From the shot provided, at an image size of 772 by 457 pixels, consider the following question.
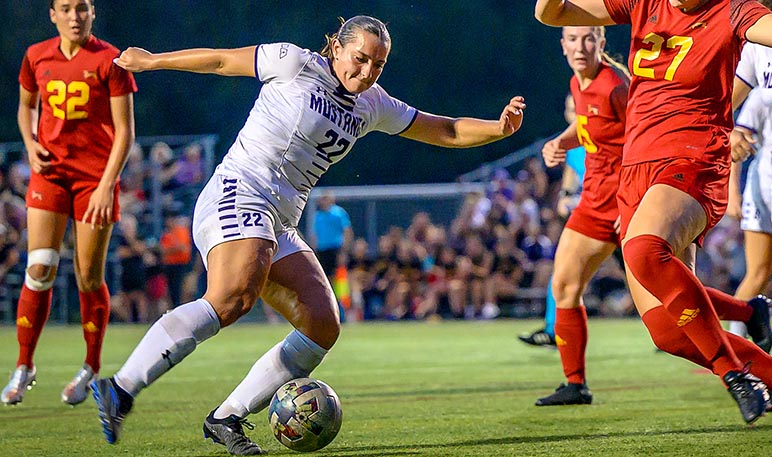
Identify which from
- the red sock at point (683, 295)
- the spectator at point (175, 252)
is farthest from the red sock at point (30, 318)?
the spectator at point (175, 252)

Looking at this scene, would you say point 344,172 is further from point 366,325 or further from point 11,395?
point 11,395

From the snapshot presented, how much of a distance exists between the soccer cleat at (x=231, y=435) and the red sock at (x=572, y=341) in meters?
2.46

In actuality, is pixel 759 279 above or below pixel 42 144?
below

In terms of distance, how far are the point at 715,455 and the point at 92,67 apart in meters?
4.48

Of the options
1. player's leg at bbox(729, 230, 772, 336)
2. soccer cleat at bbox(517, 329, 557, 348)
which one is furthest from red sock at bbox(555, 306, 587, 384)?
soccer cleat at bbox(517, 329, 557, 348)

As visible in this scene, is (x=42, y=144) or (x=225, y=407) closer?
(x=225, y=407)

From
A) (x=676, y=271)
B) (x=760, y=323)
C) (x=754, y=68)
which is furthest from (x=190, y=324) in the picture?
(x=754, y=68)

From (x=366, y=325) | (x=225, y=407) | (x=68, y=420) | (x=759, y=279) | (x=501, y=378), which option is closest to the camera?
(x=225, y=407)

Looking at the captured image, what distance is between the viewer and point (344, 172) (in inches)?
1096

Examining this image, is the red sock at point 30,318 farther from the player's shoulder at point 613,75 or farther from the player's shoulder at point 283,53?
the player's shoulder at point 613,75

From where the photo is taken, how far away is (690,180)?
4.98m

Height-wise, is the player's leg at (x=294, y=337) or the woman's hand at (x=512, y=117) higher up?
the woman's hand at (x=512, y=117)

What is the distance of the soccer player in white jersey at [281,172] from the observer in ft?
16.6

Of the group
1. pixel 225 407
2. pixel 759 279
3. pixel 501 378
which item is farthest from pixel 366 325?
pixel 225 407
